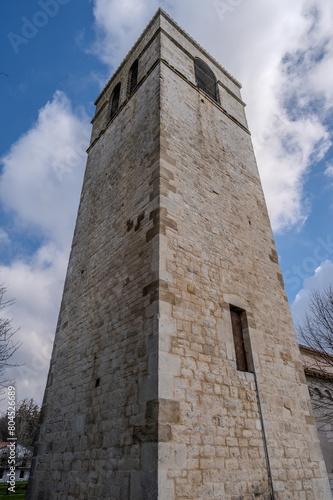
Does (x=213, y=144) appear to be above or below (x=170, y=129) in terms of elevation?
above

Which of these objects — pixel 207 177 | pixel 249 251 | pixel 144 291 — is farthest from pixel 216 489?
pixel 207 177

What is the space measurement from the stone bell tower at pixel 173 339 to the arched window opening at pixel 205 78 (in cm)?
183

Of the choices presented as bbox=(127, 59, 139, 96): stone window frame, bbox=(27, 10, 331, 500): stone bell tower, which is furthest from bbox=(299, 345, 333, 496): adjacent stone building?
bbox=(127, 59, 139, 96): stone window frame

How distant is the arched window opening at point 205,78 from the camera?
403 inches

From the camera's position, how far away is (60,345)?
664 centimetres

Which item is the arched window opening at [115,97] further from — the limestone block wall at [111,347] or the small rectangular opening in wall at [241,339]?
the small rectangular opening in wall at [241,339]

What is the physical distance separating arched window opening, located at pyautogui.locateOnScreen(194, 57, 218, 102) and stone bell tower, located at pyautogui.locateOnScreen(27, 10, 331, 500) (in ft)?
6.00

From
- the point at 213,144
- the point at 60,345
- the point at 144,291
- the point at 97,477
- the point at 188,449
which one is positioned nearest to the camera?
the point at 188,449

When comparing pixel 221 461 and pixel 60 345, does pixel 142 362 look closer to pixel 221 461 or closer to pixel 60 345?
pixel 221 461

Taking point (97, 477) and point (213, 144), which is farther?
point (213, 144)

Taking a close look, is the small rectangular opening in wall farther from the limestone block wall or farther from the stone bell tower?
the limestone block wall

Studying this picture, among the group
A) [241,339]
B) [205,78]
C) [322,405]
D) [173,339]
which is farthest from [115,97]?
[322,405]

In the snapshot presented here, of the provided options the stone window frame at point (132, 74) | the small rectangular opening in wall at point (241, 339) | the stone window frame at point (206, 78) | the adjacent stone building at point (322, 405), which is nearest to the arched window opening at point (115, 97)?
the stone window frame at point (132, 74)

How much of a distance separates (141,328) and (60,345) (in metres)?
3.00
